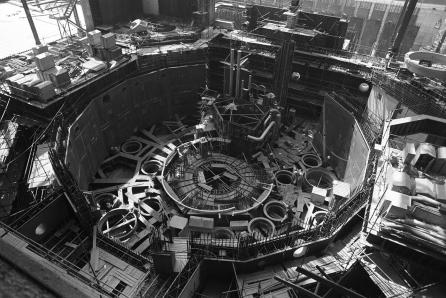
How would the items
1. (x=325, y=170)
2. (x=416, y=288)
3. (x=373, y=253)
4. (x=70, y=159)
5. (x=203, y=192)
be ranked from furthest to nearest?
(x=325, y=170)
(x=203, y=192)
(x=70, y=159)
(x=373, y=253)
(x=416, y=288)

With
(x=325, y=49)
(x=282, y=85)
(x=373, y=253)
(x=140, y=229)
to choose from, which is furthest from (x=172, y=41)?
(x=373, y=253)

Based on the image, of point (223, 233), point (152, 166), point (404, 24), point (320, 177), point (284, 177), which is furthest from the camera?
point (404, 24)

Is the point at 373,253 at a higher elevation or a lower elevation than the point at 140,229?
higher

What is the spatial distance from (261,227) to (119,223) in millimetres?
10364

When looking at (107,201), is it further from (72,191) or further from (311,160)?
(311,160)

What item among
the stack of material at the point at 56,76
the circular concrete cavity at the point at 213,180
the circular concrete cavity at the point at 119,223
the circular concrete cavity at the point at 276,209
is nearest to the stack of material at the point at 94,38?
the stack of material at the point at 56,76

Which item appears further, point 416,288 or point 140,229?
point 140,229

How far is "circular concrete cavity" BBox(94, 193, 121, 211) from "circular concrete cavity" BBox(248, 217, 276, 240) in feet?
34.4

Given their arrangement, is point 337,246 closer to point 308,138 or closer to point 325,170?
point 325,170

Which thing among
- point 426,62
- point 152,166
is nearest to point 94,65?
point 152,166

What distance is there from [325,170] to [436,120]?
1080 cm

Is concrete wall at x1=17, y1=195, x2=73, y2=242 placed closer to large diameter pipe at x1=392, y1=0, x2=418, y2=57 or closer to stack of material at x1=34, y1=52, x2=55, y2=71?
stack of material at x1=34, y1=52, x2=55, y2=71

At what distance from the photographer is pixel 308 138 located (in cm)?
3234

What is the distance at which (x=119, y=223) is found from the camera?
22984 millimetres
